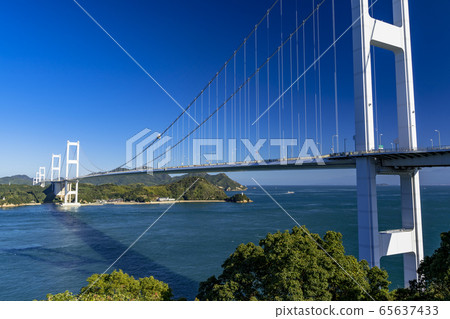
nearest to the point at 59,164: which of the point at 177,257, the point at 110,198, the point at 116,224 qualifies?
the point at 110,198

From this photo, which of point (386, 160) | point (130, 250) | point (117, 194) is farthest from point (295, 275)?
point (117, 194)

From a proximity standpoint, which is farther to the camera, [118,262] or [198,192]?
[198,192]

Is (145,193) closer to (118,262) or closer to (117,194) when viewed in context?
(117,194)

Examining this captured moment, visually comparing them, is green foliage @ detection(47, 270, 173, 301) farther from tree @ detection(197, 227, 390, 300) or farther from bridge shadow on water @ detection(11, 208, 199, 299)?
bridge shadow on water @ detection(11, 208, 199, 299)

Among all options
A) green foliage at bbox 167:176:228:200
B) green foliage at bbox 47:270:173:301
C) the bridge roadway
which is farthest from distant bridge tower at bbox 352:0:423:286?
green foliage at bbox 167:176:228:200

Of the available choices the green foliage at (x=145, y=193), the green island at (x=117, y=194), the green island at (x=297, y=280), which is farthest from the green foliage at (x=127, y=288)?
the green foliage at (x=145, y=193)

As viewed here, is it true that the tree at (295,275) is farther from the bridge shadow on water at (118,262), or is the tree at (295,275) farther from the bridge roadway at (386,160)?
the bridge shadow on water at (118,262)
